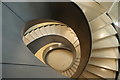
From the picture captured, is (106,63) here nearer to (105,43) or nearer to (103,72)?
(103,72)

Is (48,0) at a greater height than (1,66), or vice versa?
(48,0)

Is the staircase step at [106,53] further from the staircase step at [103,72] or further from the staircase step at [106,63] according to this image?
the staircase step at [103,72]

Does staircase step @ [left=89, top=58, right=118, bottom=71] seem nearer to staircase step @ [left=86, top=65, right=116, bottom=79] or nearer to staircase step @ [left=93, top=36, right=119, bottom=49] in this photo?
staircase step @ [left=86, top=65, right=116, bottom=79]

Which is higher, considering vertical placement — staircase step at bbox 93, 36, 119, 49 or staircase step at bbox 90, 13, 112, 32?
staircase step at bbox 90, 13, 112, 32

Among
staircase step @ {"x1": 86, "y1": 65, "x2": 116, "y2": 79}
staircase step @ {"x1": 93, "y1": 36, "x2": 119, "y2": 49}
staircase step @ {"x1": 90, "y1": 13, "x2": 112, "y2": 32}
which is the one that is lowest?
staircase step @ {"x1": 86, "y1": 65, "x2": 116, "y2": 79}

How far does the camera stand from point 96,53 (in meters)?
3.12

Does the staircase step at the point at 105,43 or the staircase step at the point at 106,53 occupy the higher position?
the staircase step at the point at 105,43


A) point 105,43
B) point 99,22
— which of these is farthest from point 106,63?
point 99,22

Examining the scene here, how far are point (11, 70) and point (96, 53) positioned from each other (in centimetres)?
216

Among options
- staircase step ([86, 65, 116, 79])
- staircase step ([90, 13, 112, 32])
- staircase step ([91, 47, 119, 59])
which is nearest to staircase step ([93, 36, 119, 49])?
staircase step ([91, 47, 119, 59])

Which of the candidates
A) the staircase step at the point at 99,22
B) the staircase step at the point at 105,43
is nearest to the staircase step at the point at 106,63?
the staircase step at the point at 105,43

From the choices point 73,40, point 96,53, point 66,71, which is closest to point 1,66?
point 96,53

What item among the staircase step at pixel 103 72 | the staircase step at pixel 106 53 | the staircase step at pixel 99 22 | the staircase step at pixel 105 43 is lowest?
the staircase step at pixel 103 72

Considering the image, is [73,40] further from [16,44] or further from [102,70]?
[16,44]
